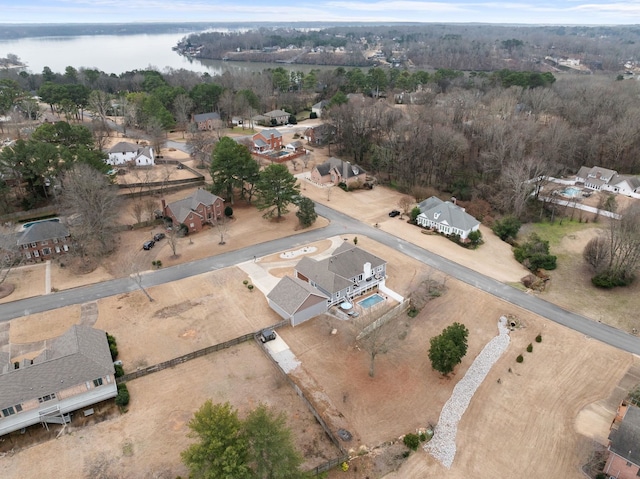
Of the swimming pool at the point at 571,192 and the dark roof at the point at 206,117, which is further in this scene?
the dark roof at the point at 206,117

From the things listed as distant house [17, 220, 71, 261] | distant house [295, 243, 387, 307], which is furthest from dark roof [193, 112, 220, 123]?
distant house [295, 243, 387, 307]

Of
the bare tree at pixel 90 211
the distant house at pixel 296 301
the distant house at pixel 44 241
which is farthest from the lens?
the bare tree at pixel 90 211

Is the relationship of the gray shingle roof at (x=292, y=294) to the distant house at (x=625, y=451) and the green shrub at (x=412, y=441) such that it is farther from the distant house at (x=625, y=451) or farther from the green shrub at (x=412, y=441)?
the distant house at (x=625, y=451)

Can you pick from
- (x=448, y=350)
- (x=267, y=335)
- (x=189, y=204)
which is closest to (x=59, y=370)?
(x=267, y=335)

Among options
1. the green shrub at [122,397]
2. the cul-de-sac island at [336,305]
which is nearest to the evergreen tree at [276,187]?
the cul-de-sac island at [336,305]

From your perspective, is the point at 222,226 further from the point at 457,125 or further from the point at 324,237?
the point at 457,125

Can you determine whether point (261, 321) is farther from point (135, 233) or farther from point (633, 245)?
point (633, 245)

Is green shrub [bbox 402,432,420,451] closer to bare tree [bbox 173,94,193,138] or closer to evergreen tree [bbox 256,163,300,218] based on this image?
evergreen tree [bbox 256,163,300,218]
